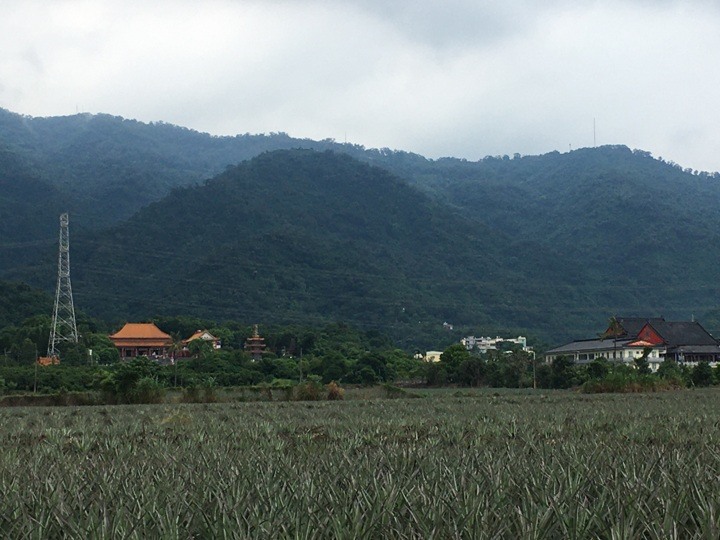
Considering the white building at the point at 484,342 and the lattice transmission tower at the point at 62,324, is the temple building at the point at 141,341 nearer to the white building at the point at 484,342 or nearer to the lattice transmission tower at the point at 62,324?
the lattice transmission tower at the point at 62,324

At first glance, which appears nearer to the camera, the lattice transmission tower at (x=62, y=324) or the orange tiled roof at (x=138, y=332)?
the lattice transmission tower at (x=62, y=324)

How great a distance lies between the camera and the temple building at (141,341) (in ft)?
448

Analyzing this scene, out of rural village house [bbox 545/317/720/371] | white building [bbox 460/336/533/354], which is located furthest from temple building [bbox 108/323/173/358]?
white building [bbox 460/336/533/354]

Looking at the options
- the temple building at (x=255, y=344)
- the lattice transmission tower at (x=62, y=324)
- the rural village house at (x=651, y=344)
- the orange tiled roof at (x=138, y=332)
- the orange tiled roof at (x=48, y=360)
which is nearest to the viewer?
the orange tiled roof at (x=48, y=360)

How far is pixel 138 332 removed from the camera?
462ft

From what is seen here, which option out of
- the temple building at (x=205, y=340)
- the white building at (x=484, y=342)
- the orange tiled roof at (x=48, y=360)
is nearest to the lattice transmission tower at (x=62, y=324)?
the orange tiled roof at (x=48, y=360)

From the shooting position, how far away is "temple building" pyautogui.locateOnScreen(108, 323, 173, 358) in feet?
448

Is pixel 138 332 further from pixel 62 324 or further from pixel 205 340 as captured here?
pixel 205 340

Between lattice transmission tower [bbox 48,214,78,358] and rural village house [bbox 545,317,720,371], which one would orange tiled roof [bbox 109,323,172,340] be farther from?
rural village house [bbox 545,317,720,371]

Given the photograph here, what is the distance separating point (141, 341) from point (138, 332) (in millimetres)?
2563

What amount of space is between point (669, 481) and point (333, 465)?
4.86m

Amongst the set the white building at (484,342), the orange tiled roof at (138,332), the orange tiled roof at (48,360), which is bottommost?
the white building at (484,342)

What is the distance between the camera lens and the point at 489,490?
962 cm

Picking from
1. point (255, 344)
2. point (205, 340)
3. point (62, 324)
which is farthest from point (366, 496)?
point (255, 344)
